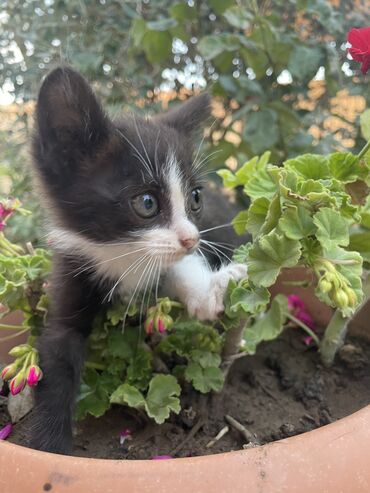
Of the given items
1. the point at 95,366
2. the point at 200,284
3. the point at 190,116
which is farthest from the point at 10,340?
the point at 190,116

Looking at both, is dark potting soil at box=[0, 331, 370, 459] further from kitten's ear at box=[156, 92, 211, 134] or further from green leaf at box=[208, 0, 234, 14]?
green leaf at box=[208, 0, 234, 14]

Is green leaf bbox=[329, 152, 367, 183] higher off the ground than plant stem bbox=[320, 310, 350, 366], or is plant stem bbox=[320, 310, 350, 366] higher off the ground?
green leaf bbox=[329, 152, 367, 183]

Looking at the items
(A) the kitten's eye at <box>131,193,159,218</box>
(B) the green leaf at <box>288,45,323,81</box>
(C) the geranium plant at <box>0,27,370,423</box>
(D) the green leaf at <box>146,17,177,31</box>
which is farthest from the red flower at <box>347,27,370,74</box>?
(D) the green leaf at <box>146,17,177,31</box>

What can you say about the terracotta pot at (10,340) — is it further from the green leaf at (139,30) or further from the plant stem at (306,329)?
the green leaf at (139,30)

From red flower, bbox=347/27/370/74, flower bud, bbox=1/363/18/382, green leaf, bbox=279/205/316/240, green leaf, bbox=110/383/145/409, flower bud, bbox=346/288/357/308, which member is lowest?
green leaf, bbox=110/383/145/409

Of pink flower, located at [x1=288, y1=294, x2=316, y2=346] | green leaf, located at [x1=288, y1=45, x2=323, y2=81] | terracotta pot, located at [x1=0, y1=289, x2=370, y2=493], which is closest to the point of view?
terracotta pot, located at [x1=0, y1=289, x2=370, y2=493]

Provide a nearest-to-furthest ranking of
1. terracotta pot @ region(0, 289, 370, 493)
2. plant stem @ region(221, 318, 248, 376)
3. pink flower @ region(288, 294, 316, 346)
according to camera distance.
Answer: terracotta pot @ region(0, 289, 370, 493) → plant stem @ region(221, 318, 248, 376) → pink flower @ region(288, 294, 316, 346)

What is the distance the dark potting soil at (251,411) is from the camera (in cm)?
107

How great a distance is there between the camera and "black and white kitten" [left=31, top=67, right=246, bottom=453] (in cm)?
105

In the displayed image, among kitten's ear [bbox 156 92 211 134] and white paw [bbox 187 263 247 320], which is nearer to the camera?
white paw [bbox 187 263 247 320]

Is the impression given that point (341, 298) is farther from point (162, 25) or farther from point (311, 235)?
point (162, 25)

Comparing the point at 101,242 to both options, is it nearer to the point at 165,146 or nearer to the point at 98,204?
the point at 98,204

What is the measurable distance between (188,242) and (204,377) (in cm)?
31

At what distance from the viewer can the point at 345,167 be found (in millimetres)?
977
